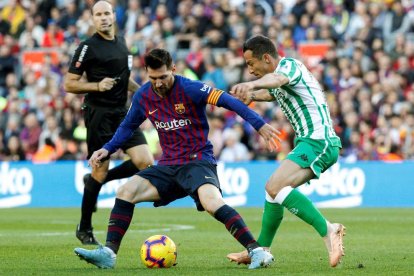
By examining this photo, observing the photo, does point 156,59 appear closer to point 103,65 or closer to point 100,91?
point 100,91

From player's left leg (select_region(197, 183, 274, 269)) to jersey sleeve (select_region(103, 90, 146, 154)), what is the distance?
0.97 metres

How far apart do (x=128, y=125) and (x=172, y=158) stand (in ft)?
1.64

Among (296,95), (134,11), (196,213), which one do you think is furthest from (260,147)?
(296,95)

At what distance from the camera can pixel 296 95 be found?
30.1 ft

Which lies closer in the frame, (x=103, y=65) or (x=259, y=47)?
(x=259, y=47)

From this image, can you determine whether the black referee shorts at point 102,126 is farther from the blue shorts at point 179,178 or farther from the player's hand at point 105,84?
the blue shorts at point 179,178

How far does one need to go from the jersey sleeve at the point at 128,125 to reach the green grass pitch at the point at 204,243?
1071mm

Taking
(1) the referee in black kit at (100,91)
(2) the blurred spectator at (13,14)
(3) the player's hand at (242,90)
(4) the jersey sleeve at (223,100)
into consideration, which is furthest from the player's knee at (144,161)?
(2) the blurred spectator at (13,14)

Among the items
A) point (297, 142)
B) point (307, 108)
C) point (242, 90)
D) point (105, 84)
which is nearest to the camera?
point (242, 90)

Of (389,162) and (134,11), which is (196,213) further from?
(134,11)

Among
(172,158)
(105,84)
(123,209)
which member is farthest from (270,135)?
(105,84)

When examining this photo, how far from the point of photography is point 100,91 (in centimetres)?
1144

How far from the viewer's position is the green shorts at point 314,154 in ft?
29.8

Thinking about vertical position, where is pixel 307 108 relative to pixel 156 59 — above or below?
below
